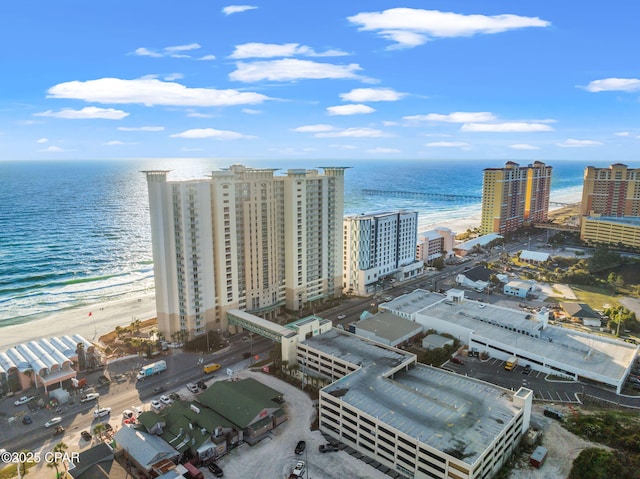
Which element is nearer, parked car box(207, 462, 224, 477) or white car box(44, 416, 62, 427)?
parked car box(207, 462, 224, 477)

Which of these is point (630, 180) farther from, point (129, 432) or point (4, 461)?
point (4, 461)

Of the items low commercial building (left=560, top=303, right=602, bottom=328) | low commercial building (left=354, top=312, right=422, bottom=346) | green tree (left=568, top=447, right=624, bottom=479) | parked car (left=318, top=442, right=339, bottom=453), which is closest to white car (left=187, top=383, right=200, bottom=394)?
parked car (left=318, top=442, right=339, bottom=453)

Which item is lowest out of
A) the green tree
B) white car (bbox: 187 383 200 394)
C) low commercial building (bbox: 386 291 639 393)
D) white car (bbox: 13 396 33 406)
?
white car (bbox: 13 396 33 406)

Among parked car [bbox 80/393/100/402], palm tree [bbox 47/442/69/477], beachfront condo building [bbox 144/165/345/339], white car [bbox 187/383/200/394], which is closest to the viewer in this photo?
palm tree [bbox 47/442/69/477]

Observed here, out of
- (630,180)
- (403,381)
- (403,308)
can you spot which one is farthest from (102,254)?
(630,180)

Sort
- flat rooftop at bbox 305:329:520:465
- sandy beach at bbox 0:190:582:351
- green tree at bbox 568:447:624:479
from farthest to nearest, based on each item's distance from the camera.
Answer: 1. sandy beach at bbox 0:190:582:351
2. flat rooftop at bbox 305:329:520:465
3. green tree at bbox 568:447:624:479

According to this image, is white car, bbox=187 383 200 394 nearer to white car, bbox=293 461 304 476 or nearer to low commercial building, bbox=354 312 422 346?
white car, bbox=293 461 304 476

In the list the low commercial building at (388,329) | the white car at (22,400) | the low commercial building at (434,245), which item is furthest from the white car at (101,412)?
the low commercial building at (434,245)

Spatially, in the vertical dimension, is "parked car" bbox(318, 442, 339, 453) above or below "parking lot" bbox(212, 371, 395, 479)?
above
